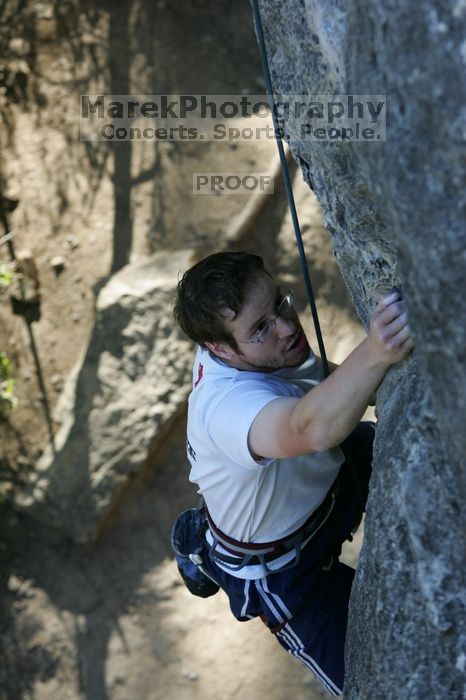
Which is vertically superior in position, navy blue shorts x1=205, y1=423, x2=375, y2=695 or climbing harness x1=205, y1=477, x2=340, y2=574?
climbing harness x1=205, y1=477, x2=340, y2=574

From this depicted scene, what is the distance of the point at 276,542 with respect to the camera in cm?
214

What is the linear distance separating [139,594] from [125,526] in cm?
42

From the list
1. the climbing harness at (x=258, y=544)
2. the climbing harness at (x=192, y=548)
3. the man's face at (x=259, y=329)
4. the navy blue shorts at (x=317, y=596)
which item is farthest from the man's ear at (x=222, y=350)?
the climbing harness at (x=192, y=548)

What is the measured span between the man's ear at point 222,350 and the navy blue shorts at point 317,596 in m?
0.47

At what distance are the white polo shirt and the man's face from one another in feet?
0.10

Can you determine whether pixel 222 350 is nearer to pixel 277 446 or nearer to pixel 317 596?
pixel 277 446

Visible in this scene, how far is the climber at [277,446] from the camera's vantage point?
167 centimetres

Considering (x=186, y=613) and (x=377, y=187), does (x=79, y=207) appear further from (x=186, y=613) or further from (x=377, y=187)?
(x=377, y=187)

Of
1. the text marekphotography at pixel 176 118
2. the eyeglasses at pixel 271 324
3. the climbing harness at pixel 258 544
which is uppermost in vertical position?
the text marekphotography at pixel 176 118

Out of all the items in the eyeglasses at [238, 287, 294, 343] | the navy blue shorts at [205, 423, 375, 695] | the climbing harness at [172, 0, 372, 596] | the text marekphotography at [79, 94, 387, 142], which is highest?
the text marekphotography at [79, 94, 387, 142]

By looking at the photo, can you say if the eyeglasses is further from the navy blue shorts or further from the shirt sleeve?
the navy blue shorts

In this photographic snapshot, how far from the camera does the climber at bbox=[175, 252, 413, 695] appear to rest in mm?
1675

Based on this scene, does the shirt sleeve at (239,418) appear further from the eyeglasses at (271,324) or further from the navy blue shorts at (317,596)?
the navy blue shorts at (317,596)

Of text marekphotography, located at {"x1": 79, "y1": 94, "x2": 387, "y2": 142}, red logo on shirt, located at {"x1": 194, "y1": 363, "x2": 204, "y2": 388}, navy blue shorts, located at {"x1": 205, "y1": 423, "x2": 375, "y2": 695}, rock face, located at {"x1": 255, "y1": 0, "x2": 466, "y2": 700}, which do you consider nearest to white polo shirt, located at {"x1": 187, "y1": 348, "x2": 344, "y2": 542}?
red logo on shirt, located at {"x1": 194, "y1": 363, "x2": 204, "y2": 388}
